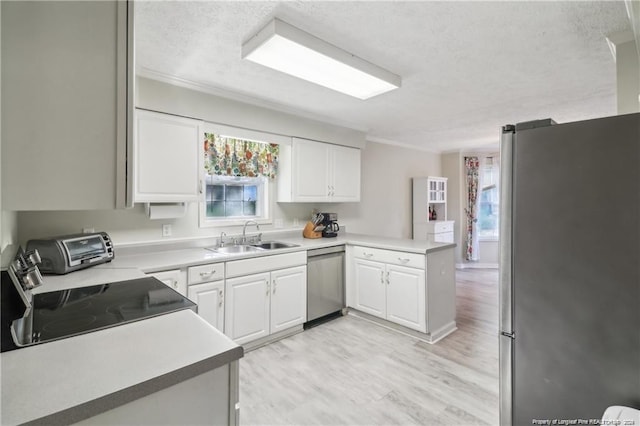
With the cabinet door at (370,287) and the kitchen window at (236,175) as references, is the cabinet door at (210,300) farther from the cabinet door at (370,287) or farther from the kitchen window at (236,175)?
the cabinet door at (370,287)

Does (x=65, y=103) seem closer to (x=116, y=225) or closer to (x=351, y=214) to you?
(x=116, y=225)

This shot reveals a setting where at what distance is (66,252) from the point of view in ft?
5.90

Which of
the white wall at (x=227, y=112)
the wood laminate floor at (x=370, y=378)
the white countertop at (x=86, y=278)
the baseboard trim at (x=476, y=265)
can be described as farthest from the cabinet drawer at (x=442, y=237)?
the white countertop at (x=86, y=278)

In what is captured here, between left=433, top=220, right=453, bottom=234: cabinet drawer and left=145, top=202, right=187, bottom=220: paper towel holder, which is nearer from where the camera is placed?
left=145, top=202, right=187, bottom=220: paper towel holder

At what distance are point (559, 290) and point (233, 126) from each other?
2732 millimetres

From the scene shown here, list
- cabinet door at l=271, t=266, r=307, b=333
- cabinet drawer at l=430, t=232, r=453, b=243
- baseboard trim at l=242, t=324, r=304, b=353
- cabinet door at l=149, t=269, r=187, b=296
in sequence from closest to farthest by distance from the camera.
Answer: cabinet door at l=149, t=269, r=187, b=296, baseboard trim at l=242, t=324, r=304, b=353, cabinet door at l=271, t=266, r=307, b=333, cabinet drawer at l=430, t=232, r=453, b=243

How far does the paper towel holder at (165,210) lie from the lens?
2572mm

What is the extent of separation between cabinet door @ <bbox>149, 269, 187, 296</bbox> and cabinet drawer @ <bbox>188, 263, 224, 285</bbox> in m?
0.05

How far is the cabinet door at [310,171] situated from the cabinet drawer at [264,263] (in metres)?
0.74

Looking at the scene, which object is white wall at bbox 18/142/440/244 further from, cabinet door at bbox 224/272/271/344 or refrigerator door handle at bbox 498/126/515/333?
refrigerator door handle at bbox 498/126/515/333

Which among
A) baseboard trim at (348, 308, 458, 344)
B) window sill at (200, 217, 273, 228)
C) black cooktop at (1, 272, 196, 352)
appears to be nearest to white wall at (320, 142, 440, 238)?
window sill at (200, 217, 273, 228)

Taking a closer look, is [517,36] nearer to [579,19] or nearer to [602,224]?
[579,19]

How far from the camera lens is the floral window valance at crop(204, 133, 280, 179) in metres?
3.03

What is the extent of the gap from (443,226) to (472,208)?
0.83m
